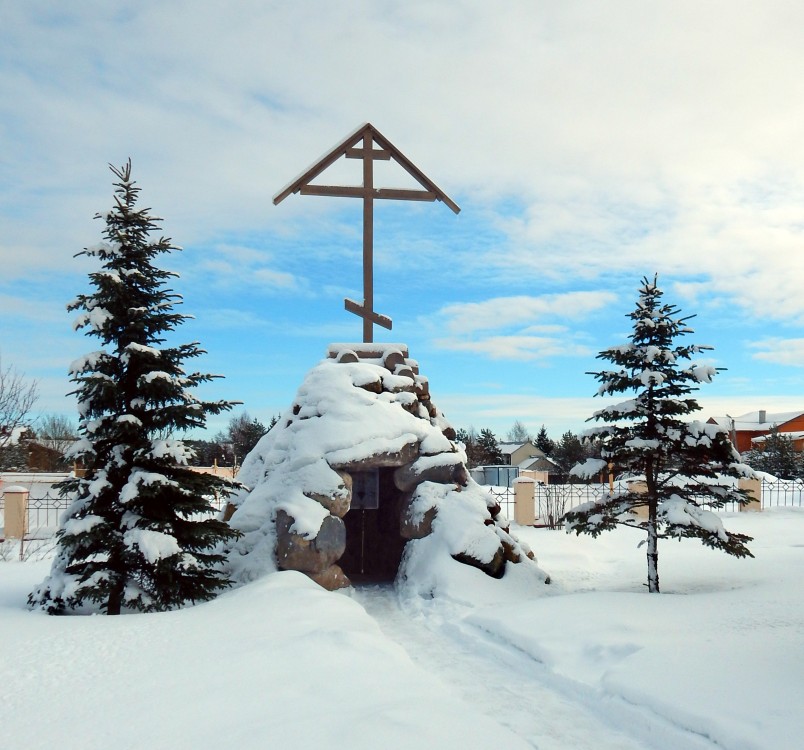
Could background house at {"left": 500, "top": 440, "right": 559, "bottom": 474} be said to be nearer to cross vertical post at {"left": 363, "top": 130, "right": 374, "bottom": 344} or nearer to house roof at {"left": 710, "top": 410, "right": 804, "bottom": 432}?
house roof at {"left": 710, "top": 410, "right": 804, "bottom": 432}

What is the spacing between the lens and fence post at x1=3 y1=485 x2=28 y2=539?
17625mm

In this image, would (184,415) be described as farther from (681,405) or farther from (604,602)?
(681,405)

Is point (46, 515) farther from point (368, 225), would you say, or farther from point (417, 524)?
point (417, 524)

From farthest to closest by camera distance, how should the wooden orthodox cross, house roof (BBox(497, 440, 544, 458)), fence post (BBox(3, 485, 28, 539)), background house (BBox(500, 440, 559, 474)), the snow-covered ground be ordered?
1. house roof (BBox(497, 440, 544, 458))
2. background house (BBox(500, 440, 559, 474))
3. fence post (BBox(3, 485, 28, 539))
4. the wooden orthodox cross
5. the snow-covered ground

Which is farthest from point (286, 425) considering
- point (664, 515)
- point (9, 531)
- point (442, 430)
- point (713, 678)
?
point (9, 531)

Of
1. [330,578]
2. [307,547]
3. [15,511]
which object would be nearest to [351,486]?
[307,547]

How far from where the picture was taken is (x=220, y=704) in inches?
194

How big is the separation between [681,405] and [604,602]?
356 centimetres

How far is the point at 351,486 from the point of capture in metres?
10.7

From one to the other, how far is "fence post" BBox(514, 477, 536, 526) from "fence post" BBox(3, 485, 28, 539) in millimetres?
14089

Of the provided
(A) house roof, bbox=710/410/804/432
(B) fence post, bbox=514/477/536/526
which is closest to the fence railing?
(B) fence post, bbox=514/477/536/526

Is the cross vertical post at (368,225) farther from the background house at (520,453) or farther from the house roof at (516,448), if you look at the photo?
the house roof at (516,448)

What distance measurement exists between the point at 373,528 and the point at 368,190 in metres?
6.59

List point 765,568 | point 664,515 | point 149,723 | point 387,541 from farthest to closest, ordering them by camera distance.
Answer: point 387,541, point 765,568, point 664,515, point 149,723
